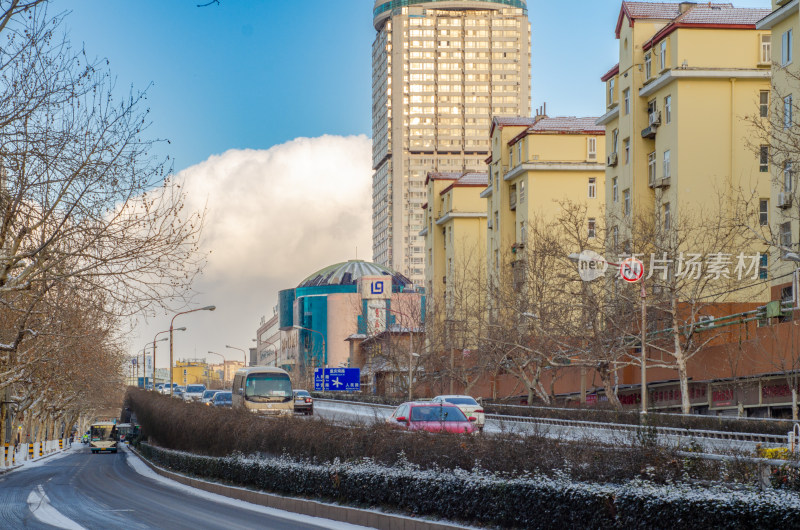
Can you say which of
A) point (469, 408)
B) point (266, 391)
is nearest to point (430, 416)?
point (469, 408)

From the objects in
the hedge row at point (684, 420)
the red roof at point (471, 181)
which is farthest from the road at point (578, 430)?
the red roof at point (471, 181)

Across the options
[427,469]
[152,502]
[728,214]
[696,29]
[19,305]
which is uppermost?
[696,29]

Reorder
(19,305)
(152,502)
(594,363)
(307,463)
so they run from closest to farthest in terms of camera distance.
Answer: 1. (307,463)
2. (152,502)
3. (19,305)
4. (594,363)

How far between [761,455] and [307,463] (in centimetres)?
1137

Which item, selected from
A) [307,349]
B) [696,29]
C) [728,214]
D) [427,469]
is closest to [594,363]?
[728,214]

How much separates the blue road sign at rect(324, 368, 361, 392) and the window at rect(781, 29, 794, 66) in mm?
49734

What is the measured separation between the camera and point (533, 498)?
1423 centimetres

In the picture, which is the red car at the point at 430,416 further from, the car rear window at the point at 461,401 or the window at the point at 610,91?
the window at the point at 610,91

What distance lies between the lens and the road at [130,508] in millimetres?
20094

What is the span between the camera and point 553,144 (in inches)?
2963

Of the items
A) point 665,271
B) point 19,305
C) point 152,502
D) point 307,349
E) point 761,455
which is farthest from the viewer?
point 307,349

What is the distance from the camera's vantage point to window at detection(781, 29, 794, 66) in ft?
141

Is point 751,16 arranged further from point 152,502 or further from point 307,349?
point 307,349

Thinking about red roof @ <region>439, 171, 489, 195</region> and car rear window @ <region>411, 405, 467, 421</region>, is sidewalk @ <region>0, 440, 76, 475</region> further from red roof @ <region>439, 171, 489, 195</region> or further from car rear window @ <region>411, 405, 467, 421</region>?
red roof @ <region>439, 171, 489, 195</region>
